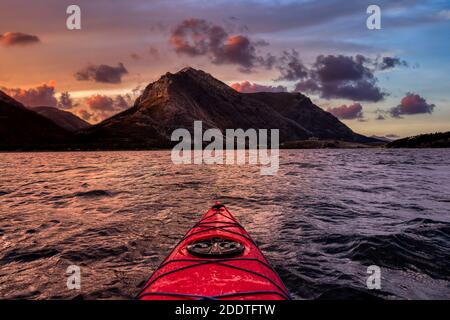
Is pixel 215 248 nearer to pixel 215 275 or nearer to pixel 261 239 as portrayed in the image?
pixel 215 275

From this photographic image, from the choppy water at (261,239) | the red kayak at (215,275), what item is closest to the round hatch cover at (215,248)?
the red kayak at (215,275)

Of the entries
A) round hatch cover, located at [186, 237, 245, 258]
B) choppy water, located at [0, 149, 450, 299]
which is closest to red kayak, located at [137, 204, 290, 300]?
round hatch cover, located at [186, 237, 245, 258]

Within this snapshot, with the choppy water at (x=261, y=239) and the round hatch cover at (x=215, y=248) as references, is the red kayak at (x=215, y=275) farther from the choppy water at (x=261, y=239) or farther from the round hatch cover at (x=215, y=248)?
the choppy water at (x=261, y=239)

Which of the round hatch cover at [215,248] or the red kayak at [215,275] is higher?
the round hatch cover at [215,248]

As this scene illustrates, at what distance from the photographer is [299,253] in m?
10.7

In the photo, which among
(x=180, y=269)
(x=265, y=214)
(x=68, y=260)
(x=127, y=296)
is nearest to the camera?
(x=180, y=269)

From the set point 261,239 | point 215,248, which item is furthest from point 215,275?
point 261,239

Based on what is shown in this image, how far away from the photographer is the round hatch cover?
683 centimetres

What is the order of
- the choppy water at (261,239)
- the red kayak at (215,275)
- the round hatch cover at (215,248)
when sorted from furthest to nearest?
the choppy water at (261,239), the round hatch cover at (215,248), the red kayak at (215,275)

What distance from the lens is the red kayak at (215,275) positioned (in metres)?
5.33

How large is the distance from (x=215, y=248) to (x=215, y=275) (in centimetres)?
137
